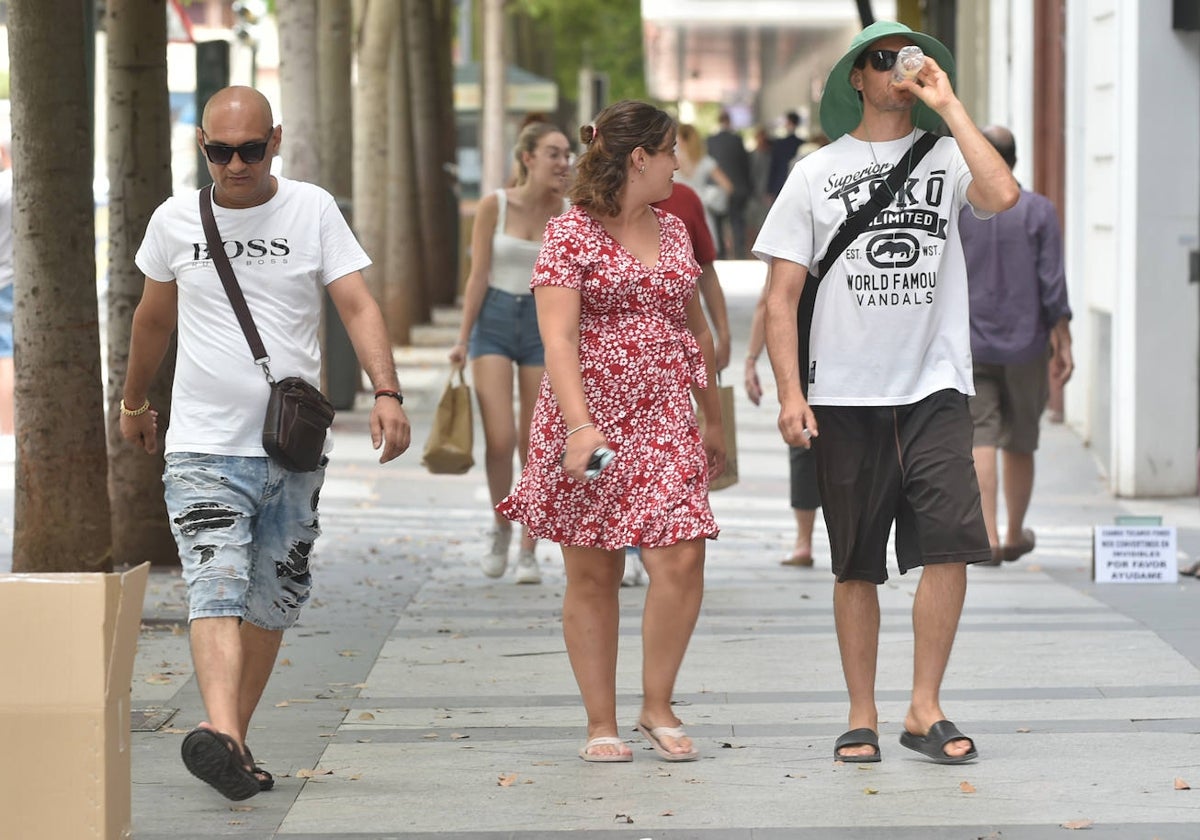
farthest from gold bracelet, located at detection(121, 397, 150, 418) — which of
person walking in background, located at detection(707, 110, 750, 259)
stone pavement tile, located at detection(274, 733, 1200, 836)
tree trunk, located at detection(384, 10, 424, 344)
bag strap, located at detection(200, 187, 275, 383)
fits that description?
person walking in background, located at detection(707, 110, 750, 259)

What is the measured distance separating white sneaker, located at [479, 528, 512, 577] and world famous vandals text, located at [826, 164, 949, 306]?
399 cm

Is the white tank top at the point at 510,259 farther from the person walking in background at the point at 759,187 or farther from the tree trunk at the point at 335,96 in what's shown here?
the person walking in background at the point at 759,187

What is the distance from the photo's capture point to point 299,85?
15.4m

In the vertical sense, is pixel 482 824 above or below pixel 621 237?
below

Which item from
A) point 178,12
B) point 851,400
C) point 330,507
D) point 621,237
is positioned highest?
point 178,12

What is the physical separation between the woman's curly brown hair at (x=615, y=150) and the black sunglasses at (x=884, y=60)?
1.86 feet

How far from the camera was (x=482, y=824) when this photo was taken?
17.4ft

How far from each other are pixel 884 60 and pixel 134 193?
4.38 m

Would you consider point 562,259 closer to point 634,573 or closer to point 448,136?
point 634,573

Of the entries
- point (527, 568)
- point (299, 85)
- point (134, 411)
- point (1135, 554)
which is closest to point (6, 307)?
point (299, 85)

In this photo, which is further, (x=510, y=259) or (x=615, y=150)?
(x=510, y=259)

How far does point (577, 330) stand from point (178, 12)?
35.1 feet

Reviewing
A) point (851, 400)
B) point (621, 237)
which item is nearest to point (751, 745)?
point (851, 400)

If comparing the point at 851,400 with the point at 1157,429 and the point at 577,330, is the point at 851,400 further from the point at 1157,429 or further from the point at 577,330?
the point at 1157,429
